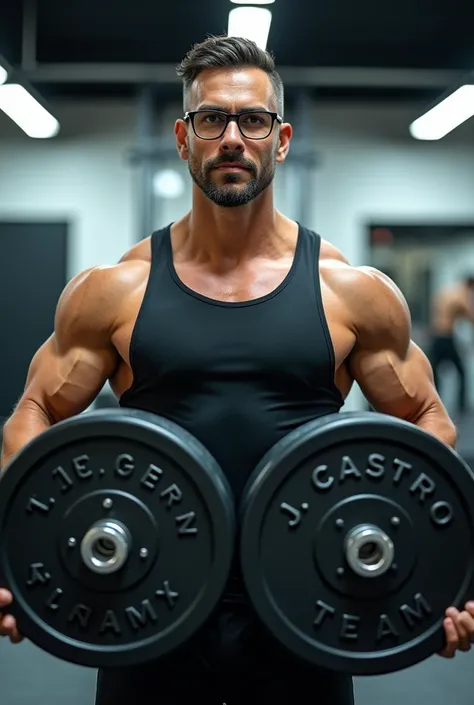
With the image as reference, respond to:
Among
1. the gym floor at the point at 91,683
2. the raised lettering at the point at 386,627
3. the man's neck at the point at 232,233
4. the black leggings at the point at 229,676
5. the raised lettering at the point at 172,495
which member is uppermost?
the man's neck at the point at 232,233

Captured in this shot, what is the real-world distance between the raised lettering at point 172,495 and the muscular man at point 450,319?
5.19 meters

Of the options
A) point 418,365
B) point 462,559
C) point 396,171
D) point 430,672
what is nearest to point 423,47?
point 396,171

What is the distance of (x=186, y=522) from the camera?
2.94 ft

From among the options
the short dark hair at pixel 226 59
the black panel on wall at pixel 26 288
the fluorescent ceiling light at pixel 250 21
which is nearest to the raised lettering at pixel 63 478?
the short dark hair at pixel 226 59

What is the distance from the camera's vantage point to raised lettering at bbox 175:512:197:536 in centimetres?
90

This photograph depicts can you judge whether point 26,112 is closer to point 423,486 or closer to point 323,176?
point 323,176

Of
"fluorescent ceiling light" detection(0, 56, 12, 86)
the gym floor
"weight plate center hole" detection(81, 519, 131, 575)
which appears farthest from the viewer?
"fluorescent ceiling light" detection(0, 56, 12, 86)

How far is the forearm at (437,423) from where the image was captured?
3.68 feet

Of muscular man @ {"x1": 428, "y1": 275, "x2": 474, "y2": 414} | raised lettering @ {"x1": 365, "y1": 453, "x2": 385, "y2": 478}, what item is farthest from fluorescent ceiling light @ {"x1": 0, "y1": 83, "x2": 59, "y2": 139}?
raised lettering @ {"x1": 365, "y1": 453, "x2": 385, "y2": 478}

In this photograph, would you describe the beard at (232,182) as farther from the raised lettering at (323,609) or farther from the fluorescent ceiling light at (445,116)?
the fluorescent ceiling light at (445,116)

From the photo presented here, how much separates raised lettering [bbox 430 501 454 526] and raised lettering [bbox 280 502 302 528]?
0.15 metres

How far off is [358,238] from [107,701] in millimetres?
4933

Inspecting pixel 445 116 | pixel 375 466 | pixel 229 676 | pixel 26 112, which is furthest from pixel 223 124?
pixel 445 116

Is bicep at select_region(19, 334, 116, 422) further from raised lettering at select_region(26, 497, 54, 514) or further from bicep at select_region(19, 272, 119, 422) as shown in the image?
raised lettering at select_region(26, 497, 54, 514)
